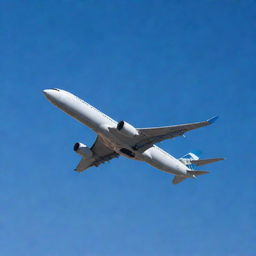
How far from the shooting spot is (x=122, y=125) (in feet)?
151

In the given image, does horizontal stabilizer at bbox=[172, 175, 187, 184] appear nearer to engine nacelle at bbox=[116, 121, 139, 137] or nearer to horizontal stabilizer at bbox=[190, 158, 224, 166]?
horizontal stabilizer at bbox=[190, 158, 224, 166]

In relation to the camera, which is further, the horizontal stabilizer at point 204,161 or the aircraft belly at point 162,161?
the horizontal stabilizer at point 204,161

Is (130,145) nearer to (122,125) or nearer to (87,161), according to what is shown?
(122,125)

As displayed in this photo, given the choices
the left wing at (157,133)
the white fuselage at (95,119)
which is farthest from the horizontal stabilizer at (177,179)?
the left wing at (157,133)

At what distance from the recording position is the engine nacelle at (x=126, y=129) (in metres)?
45.8

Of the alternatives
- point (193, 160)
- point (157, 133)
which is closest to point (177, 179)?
point (193, 160)

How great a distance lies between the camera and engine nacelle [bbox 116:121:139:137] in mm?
45844

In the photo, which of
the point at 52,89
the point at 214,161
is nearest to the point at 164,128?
the point at 214,161

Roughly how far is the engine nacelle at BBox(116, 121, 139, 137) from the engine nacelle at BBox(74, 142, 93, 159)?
25.6 feet

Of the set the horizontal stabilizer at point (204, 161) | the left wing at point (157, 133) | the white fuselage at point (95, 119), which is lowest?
the white fuselage at point (95, 119)

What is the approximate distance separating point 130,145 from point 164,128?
11.5 feet

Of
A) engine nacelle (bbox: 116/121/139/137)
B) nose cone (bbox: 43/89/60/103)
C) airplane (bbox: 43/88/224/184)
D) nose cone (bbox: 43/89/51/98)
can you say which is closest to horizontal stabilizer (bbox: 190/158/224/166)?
airplane (bbox: 43/88/224/184)

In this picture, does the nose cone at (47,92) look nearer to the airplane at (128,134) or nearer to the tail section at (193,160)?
the airplane at (128,134)

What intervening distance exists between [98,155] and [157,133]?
8.80 metres
